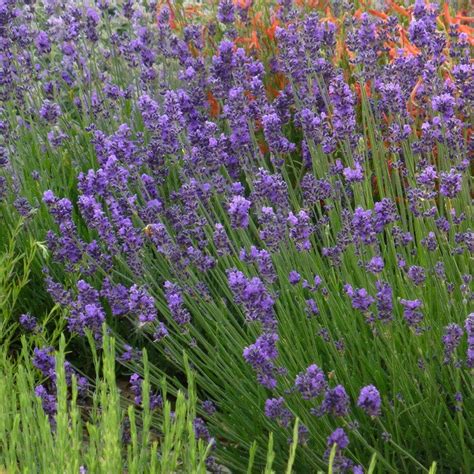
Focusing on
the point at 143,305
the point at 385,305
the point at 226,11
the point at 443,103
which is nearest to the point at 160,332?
the point at 143,305

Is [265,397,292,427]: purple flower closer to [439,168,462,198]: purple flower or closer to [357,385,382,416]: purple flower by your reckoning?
[357,385,382,416]: purple flower

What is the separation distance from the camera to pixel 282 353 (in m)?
2.78

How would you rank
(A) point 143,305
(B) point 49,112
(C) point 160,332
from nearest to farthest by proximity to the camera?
1. (A) point 143,305
2. (C) point 160,332
3. (B) point 49,112

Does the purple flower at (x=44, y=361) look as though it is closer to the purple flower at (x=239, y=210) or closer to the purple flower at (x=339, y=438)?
the purple flower at (x=239, y=210)

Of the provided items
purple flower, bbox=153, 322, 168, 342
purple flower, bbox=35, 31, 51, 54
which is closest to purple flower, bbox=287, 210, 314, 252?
purple flower, bbox=153, 322, 168, 342

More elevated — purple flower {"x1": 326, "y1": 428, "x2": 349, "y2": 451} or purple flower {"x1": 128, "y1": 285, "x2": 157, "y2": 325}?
purple flower {"x1": 128, "y1": 285, "x2": 157, "y2": 325}

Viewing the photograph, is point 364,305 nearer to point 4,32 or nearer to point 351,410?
point 351,410

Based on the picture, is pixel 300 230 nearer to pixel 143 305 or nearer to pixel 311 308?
pixel 311 308

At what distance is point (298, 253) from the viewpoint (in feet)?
10.2

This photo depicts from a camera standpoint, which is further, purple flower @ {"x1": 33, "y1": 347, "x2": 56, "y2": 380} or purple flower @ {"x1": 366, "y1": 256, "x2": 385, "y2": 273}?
purple flower @ {"x1": 33, "y1": 347, "x2": 56, "y2": 380}

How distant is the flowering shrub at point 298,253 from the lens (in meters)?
2.51

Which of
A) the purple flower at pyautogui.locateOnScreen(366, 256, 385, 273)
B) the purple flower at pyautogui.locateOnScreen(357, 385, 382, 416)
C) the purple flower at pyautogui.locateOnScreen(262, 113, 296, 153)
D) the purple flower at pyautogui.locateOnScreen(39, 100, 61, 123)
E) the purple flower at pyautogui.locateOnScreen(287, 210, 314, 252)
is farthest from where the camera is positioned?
the purple flower at pyautogui.locateOnScreen(39, 100, 61, 123)

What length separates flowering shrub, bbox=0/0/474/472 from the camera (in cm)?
251

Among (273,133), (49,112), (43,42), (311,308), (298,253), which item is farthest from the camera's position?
(43,42)
